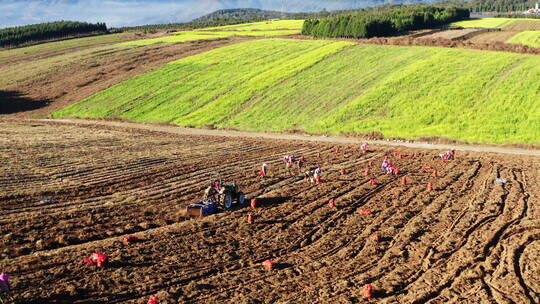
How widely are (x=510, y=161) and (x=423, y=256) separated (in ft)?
65.4

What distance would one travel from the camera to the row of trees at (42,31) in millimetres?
132875

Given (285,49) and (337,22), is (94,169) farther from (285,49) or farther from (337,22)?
(337,22)

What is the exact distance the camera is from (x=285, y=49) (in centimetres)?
7994

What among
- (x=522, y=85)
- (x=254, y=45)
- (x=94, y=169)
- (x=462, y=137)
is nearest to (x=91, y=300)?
(x=94, y=169)

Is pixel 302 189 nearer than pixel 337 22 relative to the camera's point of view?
Yes

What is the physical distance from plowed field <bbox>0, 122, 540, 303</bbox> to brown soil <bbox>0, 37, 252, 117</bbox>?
36960mm

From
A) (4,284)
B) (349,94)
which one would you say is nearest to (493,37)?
(349,94)

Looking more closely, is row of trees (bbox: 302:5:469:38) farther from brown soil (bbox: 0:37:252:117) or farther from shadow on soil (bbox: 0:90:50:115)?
shadow on soil (bbox: 0:90:50:115)

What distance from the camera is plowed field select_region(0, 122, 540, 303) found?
1451 cm

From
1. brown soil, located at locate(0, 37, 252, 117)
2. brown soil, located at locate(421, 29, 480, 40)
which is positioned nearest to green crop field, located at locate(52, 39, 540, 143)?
brown soil, located at locate(0, 37, 252, 117)

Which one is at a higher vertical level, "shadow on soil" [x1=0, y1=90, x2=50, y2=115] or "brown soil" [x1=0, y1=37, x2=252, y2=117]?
"brown soil" [x1=0, y1=37, x2=252, y2=117]

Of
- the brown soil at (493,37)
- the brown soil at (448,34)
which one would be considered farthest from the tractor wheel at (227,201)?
the brown soil at (448,34)

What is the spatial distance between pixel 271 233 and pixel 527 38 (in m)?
71.1

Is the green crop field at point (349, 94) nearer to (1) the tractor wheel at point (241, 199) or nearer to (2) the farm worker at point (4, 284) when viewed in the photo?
(1) the tractor wheel at point (241, 199)
